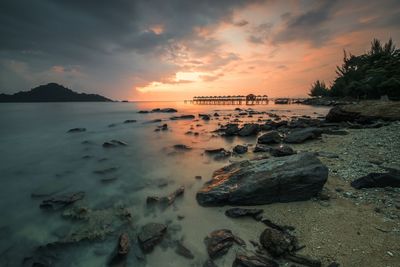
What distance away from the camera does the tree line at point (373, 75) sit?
4238cm

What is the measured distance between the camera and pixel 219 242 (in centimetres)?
530

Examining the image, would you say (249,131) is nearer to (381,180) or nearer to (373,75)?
(381,180)

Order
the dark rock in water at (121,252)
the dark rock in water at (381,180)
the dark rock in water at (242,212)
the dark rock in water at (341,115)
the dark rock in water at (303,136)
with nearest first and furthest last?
1. the dark rock in water at (121,252)
2. the dark rock in water at (242,212)
3. the dark rock in water at (381,180)
4. the dark rock in water at (303,136)
5. the dark rock in water at (341,115)

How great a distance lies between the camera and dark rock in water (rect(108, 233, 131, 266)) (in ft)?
16.5

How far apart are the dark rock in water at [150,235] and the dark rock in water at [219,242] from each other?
1243mm

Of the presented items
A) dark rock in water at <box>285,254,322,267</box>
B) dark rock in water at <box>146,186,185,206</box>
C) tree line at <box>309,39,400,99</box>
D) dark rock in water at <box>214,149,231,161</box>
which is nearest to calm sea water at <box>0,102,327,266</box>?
dark rock in water at <box>146,186,185,206</box>

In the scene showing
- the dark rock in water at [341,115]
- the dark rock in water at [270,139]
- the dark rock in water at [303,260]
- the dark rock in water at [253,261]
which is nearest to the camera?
the dark rock in water at [303,260]

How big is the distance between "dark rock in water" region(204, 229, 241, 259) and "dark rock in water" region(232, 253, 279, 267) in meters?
0.42

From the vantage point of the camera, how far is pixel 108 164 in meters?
13.2

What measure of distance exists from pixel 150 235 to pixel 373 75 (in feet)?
198

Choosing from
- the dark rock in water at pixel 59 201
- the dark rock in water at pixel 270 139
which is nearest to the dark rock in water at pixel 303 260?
the dark rock in water at pixel 59 201

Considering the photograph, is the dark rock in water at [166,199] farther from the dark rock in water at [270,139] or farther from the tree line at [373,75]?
the tree line at [373,75]

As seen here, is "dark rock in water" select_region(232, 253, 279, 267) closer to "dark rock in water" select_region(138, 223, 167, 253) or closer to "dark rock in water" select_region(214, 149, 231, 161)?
"dark rock in water" select_region(138, 223, 167, 253)

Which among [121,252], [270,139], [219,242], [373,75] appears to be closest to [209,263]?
[219,242]
